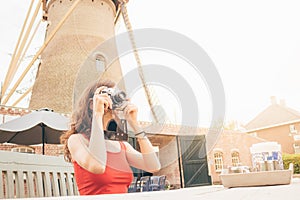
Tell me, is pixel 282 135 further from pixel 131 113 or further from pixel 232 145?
pixel 131 113

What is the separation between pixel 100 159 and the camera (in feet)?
3.96

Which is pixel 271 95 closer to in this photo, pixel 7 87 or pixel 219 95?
pixel 7 87

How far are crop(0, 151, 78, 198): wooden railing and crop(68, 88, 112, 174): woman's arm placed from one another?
0.25 metres

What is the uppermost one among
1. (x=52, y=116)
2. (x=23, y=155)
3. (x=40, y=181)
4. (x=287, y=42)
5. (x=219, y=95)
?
(x=287, y=42)

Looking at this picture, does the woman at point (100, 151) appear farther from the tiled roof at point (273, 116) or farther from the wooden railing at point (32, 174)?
the tiled roof at point (273, 116)

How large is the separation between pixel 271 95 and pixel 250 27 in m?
22.1

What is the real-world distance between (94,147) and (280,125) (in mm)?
21371

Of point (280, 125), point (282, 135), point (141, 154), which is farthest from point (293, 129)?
point (141, 154)

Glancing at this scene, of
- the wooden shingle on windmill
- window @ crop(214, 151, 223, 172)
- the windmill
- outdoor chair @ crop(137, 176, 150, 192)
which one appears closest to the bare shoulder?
outdoor chair @ crop(137, 176, 150, 192)

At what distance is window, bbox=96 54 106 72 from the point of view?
9898 mm

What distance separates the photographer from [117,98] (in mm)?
1431

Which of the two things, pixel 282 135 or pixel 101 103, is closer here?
pixel 101 103

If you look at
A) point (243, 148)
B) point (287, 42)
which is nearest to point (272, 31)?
point (287, 42)

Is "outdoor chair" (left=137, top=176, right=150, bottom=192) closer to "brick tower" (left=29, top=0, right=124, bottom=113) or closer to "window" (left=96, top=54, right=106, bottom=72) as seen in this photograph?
"brick tower" (left=29, top=0, right=124, bottom=113)
